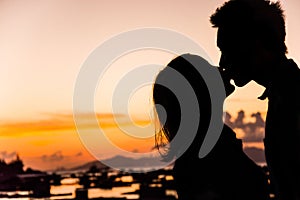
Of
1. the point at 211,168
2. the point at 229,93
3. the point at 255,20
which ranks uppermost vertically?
the point at 255,20

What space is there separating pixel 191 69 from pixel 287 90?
0.61 ft

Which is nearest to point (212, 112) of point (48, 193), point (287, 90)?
point (287, 90)

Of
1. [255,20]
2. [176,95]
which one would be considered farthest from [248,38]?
[176,95]

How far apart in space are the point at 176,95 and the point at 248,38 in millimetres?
154

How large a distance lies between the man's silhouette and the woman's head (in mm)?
54

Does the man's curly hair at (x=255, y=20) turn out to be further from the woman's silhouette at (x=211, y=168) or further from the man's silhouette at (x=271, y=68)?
the woman's silhouette at (x=211, y=168)

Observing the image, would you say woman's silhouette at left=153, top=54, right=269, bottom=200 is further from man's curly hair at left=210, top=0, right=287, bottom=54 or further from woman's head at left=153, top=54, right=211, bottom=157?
man's curly hair at left=210, top=0, right=287, bottom=54

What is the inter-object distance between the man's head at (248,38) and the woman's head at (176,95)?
52 mm

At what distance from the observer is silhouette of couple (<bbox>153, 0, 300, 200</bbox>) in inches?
36.1

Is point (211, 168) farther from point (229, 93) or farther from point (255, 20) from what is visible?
point (255, 20)

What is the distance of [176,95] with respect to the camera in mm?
1039

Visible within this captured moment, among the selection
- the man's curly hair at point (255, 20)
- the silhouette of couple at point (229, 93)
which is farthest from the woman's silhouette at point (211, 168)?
the man's curly hair at point (255, 20)

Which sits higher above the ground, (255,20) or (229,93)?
(255,20)

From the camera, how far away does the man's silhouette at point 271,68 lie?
0.91 m
